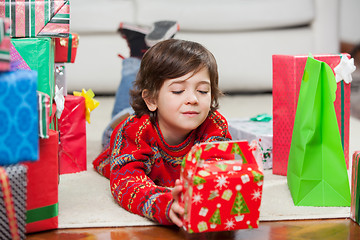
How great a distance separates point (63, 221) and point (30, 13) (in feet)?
1.73

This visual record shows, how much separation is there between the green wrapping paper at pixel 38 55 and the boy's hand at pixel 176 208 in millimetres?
462

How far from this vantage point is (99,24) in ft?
10.1

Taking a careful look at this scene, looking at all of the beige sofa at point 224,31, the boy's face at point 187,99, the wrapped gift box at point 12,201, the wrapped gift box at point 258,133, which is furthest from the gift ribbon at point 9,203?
the beige sofa at point 224,31

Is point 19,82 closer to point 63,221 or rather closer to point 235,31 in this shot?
point 63,221

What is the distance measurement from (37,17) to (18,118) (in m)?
0.45

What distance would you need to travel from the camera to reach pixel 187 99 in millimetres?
1411

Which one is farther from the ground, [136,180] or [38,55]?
[38,55]

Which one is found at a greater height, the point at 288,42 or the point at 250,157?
the point at 288,42

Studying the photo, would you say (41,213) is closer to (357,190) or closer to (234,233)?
(234,233)

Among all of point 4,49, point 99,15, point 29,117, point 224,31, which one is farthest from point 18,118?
point 224,31

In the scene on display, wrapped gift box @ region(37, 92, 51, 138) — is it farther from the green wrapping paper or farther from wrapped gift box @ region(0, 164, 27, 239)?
the green wrapping paper

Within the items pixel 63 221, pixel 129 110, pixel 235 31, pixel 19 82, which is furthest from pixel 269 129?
pixel 235 31

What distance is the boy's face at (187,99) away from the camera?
1.42 meters

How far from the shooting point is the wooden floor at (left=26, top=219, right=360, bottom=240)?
1185 mm
